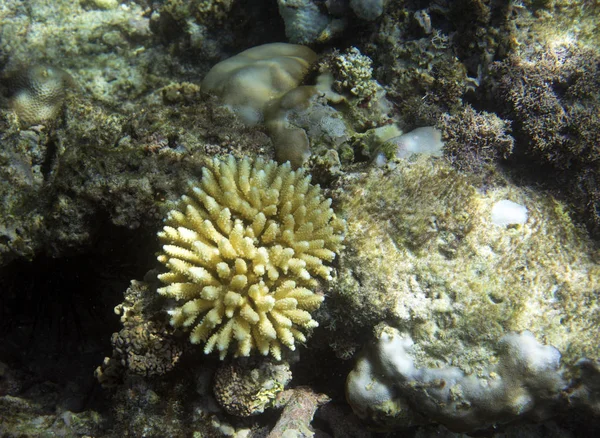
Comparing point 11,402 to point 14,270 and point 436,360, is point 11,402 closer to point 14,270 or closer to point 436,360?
point 14,270

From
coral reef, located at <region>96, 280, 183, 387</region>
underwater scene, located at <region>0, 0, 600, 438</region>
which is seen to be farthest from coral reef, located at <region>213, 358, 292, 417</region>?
coral reef, located at <region>96, 280, 183, 387</region>

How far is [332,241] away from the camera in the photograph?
3344 mm

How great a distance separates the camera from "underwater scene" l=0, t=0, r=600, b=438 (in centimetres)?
329

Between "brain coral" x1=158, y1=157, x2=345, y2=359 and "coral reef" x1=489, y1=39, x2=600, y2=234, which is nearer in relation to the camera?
"brain coral" x1=158, y1=157, x2=345, y2=359

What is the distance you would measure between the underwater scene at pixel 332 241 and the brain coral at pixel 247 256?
2 cm

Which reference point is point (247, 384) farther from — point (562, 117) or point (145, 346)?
point (562, 117)

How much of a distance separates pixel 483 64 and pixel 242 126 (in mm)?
2993

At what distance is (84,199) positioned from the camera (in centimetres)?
354

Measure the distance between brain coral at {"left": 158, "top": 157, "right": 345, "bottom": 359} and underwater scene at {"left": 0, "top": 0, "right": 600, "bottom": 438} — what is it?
21 millimetres

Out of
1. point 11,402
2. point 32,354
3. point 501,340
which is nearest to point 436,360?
point 501,340

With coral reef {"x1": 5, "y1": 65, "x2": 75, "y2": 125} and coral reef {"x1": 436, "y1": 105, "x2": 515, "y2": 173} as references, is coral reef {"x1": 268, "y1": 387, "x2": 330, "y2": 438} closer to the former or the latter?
coral reef {"x1": 436, "y1": 105, "x2": 515, "y2": 173}

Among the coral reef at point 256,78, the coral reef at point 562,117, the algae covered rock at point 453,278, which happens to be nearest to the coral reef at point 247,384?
the algae covered rock at point 453,278

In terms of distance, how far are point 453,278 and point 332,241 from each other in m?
1.16

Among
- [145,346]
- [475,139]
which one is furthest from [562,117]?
[145,346]
